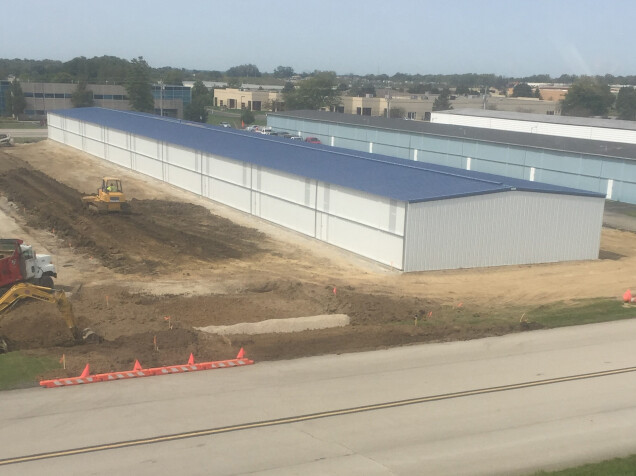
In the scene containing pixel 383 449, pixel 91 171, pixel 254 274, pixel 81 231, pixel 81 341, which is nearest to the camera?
pixel 383 449

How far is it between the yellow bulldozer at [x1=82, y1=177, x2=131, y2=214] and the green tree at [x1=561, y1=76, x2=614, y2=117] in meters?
99.0

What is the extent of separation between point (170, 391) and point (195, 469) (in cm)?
428

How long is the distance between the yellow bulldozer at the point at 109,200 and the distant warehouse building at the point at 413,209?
23.7ft

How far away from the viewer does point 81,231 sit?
3775 cm

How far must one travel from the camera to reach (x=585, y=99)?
124875mm

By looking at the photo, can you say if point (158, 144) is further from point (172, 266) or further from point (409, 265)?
point (409, 265)

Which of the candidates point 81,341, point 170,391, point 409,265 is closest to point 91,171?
point 409,265

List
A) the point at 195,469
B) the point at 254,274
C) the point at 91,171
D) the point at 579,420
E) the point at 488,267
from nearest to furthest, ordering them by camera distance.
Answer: the point at 195,469
the point at 579,420
the point at 254,274
the point at 488,267
the point at 91,171

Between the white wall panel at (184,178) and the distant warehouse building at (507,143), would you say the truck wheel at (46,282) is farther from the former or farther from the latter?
the distant warehouse building at (507,143)

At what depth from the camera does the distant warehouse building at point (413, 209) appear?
3142cm

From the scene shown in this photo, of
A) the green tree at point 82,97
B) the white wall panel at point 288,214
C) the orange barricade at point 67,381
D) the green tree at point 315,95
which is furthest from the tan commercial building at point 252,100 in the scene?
the orange barricade at point 67,381

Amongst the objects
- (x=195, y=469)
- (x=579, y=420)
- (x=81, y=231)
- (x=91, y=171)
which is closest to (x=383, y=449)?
(x=195, y=469)

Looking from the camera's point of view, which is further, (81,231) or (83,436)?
(81,231)

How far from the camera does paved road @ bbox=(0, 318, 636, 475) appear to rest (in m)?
14.5
